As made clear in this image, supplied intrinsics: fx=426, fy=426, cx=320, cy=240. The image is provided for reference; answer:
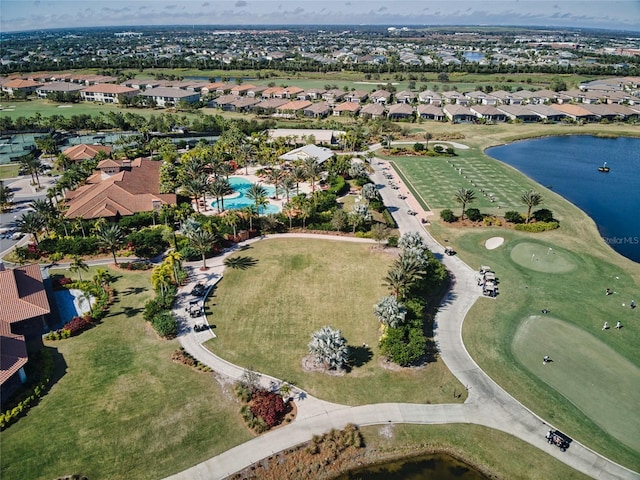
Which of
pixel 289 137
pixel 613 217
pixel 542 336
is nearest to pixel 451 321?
pixel 542 336

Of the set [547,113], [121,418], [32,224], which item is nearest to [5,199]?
[32,224]

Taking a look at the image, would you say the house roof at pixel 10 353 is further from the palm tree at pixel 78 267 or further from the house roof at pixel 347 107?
the house roof at pixel 347 107

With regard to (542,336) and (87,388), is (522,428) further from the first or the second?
(87,388)

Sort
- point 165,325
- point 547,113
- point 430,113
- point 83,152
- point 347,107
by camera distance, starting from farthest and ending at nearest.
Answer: point 347,107, point 547,113, point 430,113, point 83,152, point 165,325

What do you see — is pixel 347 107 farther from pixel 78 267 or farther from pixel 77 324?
pixel 77 324

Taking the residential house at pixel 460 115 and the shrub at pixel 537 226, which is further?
the residential house at pixel 460 115

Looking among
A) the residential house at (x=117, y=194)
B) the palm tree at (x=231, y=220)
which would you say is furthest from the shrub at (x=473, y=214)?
the residential house at (x=117, y=194)

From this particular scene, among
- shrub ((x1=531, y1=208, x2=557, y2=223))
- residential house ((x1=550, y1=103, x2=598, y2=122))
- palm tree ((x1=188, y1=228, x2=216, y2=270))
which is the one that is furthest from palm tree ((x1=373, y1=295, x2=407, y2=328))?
residential house ((x1=550, y1=103, x2=598, y2=122))
